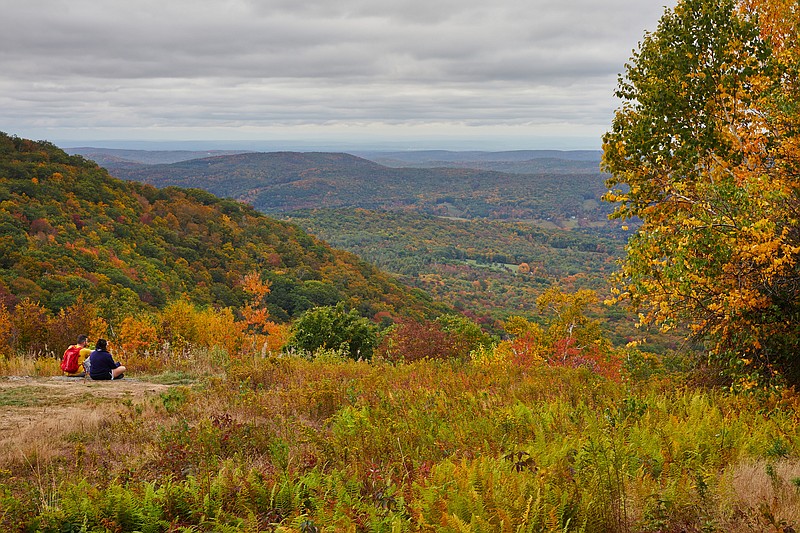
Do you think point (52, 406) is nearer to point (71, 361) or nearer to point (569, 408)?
point (71, 361)

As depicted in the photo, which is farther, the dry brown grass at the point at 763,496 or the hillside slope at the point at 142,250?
the hillside slope at the point at 142,250

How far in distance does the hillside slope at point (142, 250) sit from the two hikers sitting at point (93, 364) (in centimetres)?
2593

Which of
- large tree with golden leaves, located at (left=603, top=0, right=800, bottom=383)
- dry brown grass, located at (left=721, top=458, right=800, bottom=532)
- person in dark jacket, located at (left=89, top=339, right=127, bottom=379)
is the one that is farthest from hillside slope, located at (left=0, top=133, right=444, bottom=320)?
dry brown grass, located at (left=721, top=458, right=800, bottom=532)

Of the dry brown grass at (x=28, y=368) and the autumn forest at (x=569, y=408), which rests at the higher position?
the autumn forest at (x=569, y=408)

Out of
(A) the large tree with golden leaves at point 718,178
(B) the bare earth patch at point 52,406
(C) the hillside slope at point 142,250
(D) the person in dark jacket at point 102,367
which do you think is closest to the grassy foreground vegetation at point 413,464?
(B) the bare earth patch at point 52,406

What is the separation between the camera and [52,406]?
7.07 m

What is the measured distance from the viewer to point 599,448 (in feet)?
12.2

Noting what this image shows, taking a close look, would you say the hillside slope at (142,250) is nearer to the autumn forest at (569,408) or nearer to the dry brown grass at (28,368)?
the dry brown grass at (28,368)

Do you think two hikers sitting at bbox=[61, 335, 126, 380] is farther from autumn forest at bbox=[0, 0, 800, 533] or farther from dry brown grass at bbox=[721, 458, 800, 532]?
dry brown grass at bbox=[721, 458, 800, 532]

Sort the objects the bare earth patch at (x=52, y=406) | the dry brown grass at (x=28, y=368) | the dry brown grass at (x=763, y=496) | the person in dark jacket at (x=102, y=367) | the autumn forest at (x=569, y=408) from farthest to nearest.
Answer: the dry brown grass at (x=28, y=368), the person in dark jacket at (x=102, y=367), the bare earth patch at (x=52, y=406), the autumn forest at (x=569, y=408), the dry brown grass at (x=763, y=496)

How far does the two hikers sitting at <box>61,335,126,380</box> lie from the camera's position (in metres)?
9.35

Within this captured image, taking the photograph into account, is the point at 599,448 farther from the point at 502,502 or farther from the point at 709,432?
the point at 709,432

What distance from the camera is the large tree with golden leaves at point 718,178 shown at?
6.97 m

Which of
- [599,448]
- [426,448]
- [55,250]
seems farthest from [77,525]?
[55,250]
